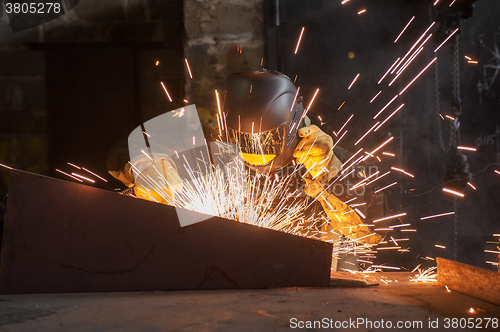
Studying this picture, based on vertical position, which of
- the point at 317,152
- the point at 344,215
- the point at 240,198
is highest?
the point at 317,152

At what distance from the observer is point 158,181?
179 centimetres

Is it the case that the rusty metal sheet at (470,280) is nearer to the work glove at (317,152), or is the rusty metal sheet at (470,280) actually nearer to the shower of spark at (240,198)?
the shower of spark at (240,198)

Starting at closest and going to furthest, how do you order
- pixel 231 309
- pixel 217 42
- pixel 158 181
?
pixel 231 309, pixel 158 181, pixel 217 42

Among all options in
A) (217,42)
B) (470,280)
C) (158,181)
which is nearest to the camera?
(470,280)

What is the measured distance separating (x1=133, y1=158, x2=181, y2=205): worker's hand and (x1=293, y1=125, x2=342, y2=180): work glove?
2.70ft

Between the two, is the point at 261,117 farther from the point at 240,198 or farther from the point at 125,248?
the point at 125,248

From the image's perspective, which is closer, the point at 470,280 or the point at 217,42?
the point at 470,280

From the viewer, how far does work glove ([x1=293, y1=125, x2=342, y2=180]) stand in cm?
201

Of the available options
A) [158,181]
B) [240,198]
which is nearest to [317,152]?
[240,198]

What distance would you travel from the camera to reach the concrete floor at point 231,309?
92 centimetres

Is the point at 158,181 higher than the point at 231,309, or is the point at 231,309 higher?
the point at 158,181

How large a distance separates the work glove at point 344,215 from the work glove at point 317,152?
0.08 meters

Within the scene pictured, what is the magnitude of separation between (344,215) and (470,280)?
866 mm

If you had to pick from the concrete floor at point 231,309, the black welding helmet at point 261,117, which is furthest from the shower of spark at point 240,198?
the concrete floor at point 231,309
